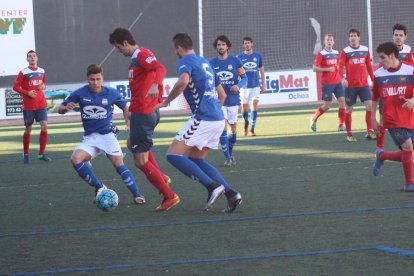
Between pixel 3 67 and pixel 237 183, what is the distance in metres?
24.9

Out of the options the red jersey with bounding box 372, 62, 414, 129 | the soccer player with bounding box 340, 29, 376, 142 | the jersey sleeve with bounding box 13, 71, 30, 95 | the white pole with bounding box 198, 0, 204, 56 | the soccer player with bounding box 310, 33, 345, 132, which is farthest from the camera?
the white pole with bounding box 198, 0, 204, 56

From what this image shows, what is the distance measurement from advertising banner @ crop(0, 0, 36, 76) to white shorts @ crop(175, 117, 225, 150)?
27.1 metres

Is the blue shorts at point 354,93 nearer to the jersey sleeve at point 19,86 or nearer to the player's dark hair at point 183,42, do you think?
the jersey sleeve at point 19,86

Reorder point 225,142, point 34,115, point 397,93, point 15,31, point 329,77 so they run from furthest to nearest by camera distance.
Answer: point 15,31 → point 329,77 → point 34,115 → point 225,142 → point 397,93

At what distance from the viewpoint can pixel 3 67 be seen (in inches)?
1395

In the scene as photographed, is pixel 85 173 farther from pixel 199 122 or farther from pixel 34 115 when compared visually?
pixel 34 115

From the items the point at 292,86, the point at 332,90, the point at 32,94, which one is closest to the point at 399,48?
the point at 332,90

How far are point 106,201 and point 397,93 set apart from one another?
332cm

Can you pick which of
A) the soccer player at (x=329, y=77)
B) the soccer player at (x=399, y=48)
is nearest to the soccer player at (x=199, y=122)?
the soccer player at (x=399, y=48)

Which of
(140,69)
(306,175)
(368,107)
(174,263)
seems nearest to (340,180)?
(306,175)

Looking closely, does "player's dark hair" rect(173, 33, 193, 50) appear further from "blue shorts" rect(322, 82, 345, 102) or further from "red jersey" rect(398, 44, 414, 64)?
"blue shorts" rect(322, 82, 345, 102)

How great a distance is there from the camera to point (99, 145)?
1062 cm

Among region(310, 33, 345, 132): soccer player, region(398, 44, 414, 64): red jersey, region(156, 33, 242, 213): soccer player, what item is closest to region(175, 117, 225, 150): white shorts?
region(156, 33, 242, 213): soccer player

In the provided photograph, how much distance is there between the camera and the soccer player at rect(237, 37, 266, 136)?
2091 cm
